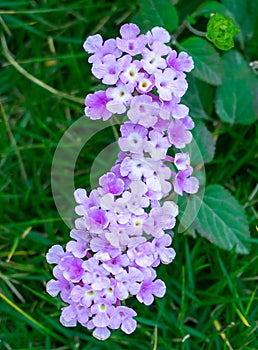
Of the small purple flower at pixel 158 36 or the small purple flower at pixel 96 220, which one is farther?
the small purple flower at pixel 158 36

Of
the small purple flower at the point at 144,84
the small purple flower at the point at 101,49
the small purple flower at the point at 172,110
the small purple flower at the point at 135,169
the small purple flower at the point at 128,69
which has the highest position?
the small purple flower at the point at 101,49

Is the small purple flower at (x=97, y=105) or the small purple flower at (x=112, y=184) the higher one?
the small purple flower at (x=97, y=105)

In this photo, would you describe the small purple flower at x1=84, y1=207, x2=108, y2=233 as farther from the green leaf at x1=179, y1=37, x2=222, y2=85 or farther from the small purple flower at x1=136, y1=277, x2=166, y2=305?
the green leaf at x1=179, y1=37, x2=222, y2=85

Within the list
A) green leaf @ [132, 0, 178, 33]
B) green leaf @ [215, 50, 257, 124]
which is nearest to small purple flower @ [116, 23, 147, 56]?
green leaf @ [132, 0, 178, 33]

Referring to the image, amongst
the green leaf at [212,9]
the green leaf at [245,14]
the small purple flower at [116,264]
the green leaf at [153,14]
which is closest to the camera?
the small purple flower at [116,264]

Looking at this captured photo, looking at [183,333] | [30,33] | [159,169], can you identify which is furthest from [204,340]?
[30,33]

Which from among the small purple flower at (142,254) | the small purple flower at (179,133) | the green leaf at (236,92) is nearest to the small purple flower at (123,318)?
the small purple flower at (142,254)

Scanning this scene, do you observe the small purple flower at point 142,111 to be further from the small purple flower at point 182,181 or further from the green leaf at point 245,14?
the green leaf at point 245,14

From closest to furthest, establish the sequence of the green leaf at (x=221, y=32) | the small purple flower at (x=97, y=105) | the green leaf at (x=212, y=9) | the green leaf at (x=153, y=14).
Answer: the small purple flower at (x=97, y=105) < the green leaf at (x=221, y=32) < the green leaf at (x=153, y=14) < the green leaf at (x=212, y=9)
